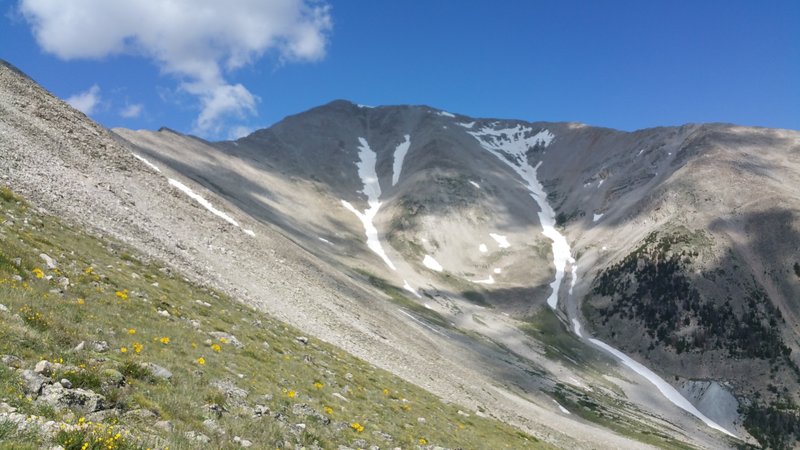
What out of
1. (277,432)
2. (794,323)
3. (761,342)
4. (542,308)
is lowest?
(277,432)

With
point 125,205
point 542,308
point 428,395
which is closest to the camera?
point 428,395

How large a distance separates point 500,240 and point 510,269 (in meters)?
19.1

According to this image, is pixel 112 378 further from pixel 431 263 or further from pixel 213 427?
pixel 431 263

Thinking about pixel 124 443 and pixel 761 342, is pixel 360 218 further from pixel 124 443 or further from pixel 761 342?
pixel 124 443

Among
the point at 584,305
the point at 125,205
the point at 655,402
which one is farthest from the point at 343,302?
the point at 584,305

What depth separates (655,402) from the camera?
4006 inches

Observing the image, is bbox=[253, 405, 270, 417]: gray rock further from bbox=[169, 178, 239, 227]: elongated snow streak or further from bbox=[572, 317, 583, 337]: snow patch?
bbox=[572, 317, 583, 337]: snow patch

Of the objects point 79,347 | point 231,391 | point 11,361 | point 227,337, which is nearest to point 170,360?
point 231,391

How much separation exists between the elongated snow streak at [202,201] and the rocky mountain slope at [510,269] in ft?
1.56

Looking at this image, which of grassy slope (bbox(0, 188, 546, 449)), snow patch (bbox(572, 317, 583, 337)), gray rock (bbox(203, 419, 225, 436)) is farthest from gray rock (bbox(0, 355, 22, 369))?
snow patch (bbox(572, 317, 583, 337))

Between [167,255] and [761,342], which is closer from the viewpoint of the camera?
[167,255]

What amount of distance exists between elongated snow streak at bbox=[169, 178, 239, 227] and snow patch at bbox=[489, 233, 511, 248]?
137149mm

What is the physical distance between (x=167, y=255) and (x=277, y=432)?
25.3 metres

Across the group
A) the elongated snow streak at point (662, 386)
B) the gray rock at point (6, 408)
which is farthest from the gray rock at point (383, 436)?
the elongated snow streak at point (662, 386)
